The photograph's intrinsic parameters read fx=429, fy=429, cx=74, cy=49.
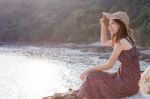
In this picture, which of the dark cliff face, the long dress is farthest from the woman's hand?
the dark cliff face

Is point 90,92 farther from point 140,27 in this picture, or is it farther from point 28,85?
point 140,27

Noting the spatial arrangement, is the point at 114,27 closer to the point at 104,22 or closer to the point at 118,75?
the point at 104,22

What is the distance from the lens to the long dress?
685 centimetres

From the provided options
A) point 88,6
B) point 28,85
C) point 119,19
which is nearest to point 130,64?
point 119,19

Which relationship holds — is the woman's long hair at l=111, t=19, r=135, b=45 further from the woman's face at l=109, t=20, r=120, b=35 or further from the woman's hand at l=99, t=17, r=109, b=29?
the woman's hand at l=99, t=17, r=109, b=29

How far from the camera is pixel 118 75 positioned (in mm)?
6930

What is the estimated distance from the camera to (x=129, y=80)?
685cm

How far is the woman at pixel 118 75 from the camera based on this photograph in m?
6.84

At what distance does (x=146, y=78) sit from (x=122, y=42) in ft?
15.0

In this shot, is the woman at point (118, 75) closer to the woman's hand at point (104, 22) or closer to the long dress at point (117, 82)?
the long dress at point (117, 82)

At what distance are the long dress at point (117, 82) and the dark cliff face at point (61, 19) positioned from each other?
150 ft

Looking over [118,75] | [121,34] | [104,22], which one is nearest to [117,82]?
[118,75]

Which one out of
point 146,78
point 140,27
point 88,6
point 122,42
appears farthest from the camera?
point 88,6

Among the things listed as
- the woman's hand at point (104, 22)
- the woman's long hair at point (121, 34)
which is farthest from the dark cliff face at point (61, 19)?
the woman's long hair at point (121, 34)
